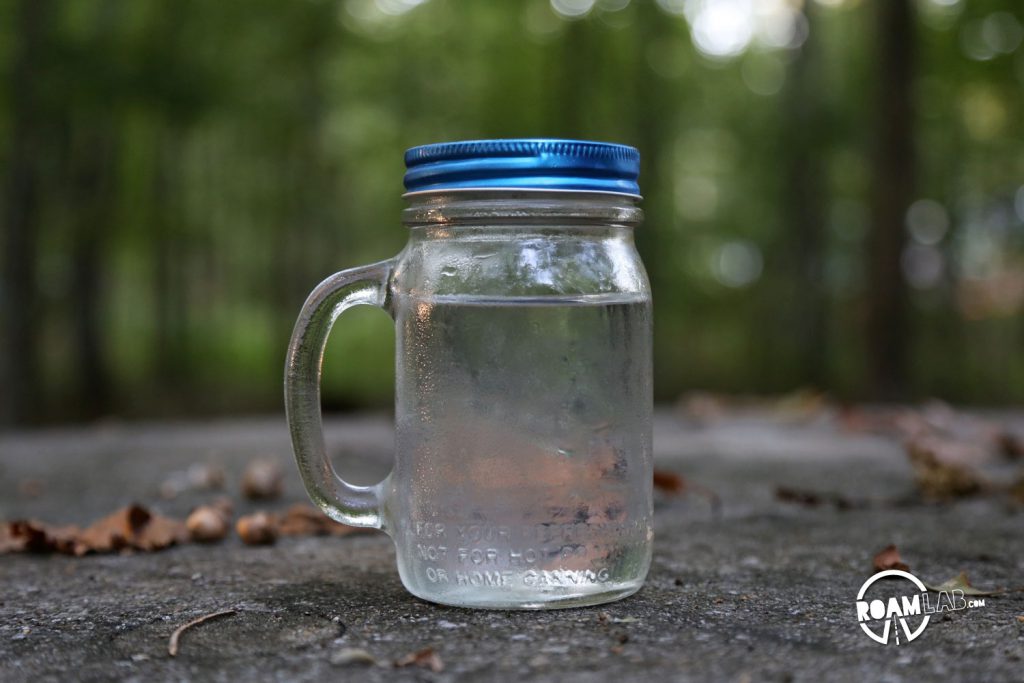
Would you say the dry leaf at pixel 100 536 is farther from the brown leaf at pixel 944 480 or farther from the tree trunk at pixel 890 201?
the tree trunk at pixel 890 201

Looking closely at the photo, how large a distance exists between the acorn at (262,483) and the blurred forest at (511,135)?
14.8 ft

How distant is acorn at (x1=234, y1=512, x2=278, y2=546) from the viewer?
2.28 m

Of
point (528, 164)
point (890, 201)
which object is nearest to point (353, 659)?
point (528, 164)

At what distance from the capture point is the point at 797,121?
1341cm

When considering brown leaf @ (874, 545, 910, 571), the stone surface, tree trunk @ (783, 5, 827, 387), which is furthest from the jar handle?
tree trunk @ (783, 5, 827, 387)

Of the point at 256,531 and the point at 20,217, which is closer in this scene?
the point at 256,531

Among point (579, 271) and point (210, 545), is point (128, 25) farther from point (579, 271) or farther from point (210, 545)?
point (579, 271)

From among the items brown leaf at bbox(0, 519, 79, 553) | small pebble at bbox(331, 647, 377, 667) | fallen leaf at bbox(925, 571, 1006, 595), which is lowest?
fallen leaf at bbox(925, 571, 1006, 595)

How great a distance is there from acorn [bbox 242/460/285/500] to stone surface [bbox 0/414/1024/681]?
0.06m

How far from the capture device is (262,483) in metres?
2.84

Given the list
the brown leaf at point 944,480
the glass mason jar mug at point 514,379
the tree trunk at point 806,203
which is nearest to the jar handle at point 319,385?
the glass mason jar mug at point 514,379

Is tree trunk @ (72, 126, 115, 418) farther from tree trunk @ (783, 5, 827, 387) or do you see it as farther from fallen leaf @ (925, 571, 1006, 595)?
fallen leaf @ (925, 571, 1006, 595)

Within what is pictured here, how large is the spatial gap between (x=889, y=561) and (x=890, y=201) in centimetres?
481

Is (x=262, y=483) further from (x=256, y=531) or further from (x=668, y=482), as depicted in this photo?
(x=668, y=482)
